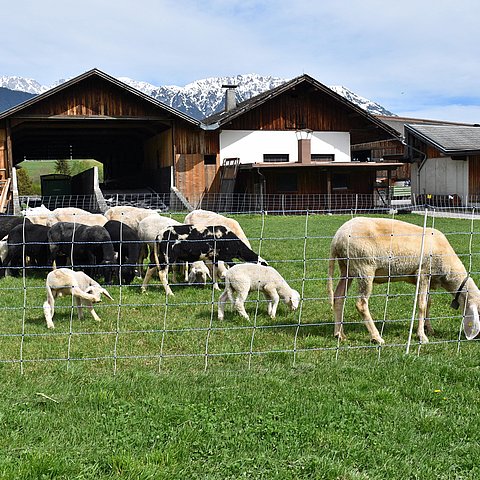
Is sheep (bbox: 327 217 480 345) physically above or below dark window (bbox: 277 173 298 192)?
below

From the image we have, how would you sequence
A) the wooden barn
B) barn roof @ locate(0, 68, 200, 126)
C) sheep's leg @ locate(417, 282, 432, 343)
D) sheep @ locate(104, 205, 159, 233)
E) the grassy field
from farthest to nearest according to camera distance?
the wooden barn < barn roof @ locate(0, 68, 200, 126) < sheep @ locate(104, 205, 159, 233) < sheep's leg @ locate(417, 282, 432, 343) < the grassy field

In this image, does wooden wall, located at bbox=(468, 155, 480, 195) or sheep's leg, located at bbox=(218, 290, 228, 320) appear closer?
sheep's leg, located at bbox=(218, 290, 228, 320)

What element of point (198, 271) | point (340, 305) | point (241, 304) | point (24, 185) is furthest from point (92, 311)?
point (24, 185)

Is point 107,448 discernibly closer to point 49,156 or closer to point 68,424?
point 68,424

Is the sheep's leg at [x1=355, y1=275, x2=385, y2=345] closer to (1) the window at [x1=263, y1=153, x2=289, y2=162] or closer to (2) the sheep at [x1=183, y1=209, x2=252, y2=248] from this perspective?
(2) the sheep at [x1=183, y1=209, x2=252, y2=248]

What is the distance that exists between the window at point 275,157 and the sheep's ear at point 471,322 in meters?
25.2

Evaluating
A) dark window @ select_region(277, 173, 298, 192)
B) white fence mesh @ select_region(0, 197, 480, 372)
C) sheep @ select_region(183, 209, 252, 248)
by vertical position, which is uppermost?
dark window @ select_region(277, 173, 298, 192)

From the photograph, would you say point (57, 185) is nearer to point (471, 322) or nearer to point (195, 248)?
point (195, 248)

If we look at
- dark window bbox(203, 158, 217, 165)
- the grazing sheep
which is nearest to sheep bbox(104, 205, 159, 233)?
the grazing sheep

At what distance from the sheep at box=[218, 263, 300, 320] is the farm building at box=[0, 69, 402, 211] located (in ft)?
67.5

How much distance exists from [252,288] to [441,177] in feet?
98.8

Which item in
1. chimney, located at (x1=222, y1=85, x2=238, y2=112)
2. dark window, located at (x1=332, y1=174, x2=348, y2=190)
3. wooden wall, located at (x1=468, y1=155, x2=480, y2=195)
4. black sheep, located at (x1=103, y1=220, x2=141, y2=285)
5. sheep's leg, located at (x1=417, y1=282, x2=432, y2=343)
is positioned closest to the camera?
sheep's leg, located at (x1=417, y1=282, x2=432, y2=343)

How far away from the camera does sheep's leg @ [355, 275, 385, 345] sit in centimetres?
738

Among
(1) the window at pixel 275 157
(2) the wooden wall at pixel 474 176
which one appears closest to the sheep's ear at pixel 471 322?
(1) the window at pixel 275 157
